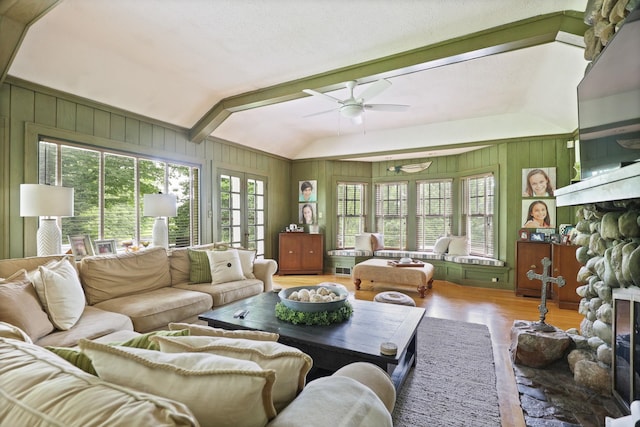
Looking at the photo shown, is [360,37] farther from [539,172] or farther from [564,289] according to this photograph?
[564,289]

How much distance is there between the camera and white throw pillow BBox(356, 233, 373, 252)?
668 centimetres

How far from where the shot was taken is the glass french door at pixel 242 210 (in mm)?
5590

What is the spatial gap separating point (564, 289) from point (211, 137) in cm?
584

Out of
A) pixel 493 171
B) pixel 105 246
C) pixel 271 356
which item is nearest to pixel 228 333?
pixel 271 356

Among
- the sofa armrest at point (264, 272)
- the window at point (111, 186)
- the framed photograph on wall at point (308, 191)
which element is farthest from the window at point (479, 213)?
the window at point (111, 186)

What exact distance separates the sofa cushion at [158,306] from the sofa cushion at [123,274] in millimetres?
92

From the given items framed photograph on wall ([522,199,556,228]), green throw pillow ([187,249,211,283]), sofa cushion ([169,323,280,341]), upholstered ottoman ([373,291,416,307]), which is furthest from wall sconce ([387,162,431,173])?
sofa cushion ([169,323,280,341])

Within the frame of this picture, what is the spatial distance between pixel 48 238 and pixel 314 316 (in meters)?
2.66

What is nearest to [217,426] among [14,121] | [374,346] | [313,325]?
[374,346]

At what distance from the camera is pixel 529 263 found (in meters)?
4.73

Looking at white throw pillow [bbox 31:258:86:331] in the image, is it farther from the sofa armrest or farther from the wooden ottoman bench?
the wooden ottoman bench

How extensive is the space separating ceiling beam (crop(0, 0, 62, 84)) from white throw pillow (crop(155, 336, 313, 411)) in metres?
2.67

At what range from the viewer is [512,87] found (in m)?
4.12

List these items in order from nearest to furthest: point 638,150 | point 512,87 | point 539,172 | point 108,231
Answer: point 638,150, point 108,231, point 512,87, point 539,172
